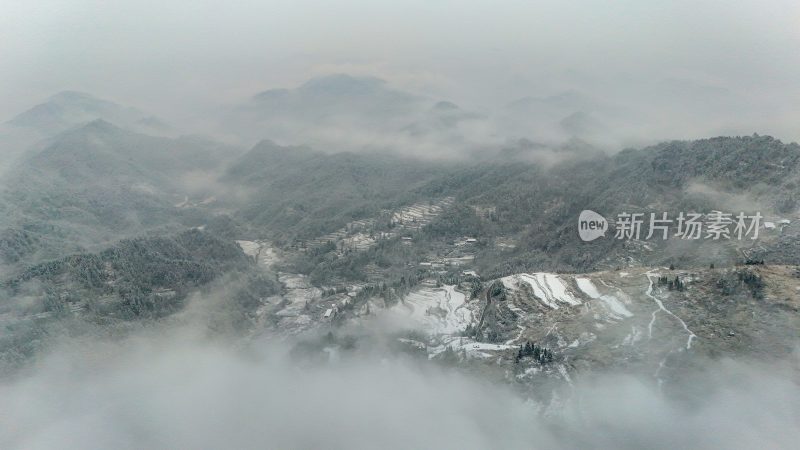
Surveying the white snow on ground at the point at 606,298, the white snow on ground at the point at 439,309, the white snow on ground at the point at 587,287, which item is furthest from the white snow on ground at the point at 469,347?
the white snow on ground at the point at 587,287

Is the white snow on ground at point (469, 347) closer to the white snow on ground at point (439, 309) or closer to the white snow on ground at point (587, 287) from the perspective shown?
the white snow on ground at point (439, 309)

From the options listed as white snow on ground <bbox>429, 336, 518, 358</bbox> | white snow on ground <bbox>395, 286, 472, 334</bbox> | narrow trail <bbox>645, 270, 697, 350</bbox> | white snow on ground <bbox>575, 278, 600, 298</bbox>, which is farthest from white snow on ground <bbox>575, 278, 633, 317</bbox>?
white snow on ground <bbox>395, 286, 472, 334</bbox>

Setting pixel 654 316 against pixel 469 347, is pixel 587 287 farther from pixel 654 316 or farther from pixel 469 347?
pixel 469 347

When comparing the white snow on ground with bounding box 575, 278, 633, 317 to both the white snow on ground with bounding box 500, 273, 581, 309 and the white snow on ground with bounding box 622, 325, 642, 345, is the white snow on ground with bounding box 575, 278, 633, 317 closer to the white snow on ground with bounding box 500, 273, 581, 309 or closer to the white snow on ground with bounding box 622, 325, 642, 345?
the white snow on ground with bounding box 500, 273, 581, 309

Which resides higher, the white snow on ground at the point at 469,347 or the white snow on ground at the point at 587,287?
the white snow on ground at the point at 587,287

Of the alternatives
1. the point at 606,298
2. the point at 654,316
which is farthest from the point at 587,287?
the point at 654,316

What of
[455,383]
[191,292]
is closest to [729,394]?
[455,383]
